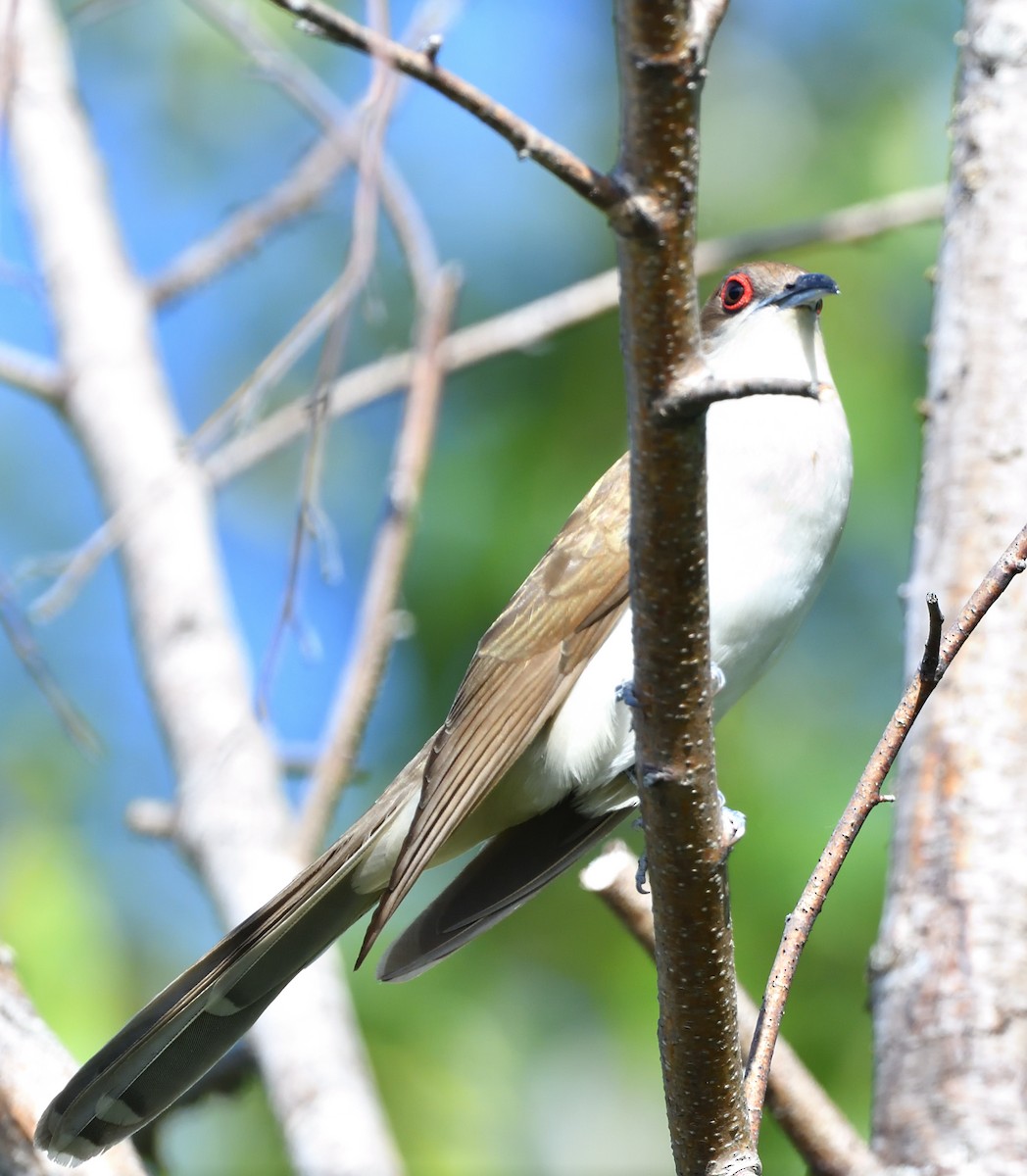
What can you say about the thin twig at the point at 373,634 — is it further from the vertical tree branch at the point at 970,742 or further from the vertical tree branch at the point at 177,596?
the vertical tree branch at the point at 970,742

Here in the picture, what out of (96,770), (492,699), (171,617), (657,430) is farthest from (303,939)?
(96,770)

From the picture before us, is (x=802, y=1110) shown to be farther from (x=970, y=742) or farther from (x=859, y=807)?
(x=859, y=807)

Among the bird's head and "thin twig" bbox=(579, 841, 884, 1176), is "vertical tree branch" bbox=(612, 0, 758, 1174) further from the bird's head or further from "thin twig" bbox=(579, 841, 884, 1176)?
the bird's head

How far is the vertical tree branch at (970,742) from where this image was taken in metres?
3.29

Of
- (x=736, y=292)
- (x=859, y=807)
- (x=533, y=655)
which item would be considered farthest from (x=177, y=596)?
(x=859, y=807)

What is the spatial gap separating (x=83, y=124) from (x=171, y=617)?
80.2 inches

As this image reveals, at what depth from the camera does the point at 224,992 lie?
3375 mm

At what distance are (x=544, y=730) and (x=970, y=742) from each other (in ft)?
3.25

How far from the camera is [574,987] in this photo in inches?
200

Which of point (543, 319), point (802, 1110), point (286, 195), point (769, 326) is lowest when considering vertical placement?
point (802, 1110)

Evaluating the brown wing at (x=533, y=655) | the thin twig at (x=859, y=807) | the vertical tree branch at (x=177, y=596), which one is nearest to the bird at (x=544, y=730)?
the brown wing at (x=533, y=655)

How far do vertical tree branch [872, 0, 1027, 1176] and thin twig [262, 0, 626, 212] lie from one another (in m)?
2.22

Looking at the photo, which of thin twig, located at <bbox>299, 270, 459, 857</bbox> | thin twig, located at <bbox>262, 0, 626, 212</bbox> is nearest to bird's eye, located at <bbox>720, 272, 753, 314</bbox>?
thin twig, located at <bbox>299, 270, 459, 857</bbox>

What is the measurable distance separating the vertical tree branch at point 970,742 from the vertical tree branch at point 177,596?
1203 millimetres
